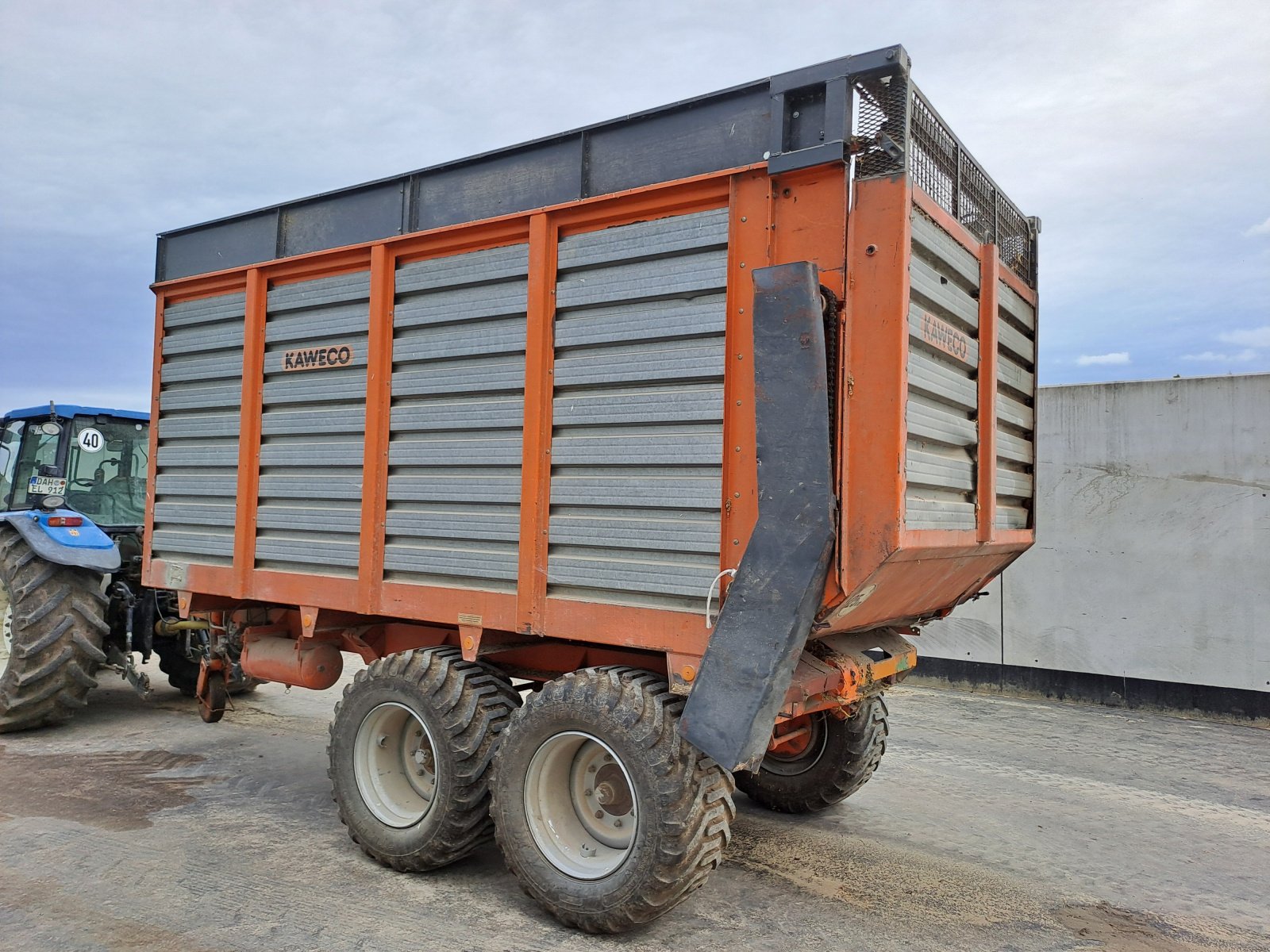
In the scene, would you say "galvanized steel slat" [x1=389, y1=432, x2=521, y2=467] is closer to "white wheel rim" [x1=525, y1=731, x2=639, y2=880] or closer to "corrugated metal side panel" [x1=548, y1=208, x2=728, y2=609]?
"corrugated metal side panel" [x1=548, y1=208, x2=728, y2=609]

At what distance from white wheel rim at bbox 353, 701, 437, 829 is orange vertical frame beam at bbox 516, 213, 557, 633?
0.93m

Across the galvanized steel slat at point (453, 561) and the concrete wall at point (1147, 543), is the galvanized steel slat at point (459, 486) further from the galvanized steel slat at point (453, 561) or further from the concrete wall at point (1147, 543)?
the concrete wall at point (1147, 543)

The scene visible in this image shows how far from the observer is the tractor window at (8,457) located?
7395 millimetres

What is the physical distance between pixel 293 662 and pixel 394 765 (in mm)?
1043

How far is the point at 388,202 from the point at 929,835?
4.34 m

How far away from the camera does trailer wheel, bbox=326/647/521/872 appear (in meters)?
3.90

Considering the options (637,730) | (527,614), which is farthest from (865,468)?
(527,614)

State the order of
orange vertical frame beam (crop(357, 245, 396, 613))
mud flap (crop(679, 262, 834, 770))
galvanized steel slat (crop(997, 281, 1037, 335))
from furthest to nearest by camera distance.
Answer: orange vertical frame beam (crop(357, 245, 396, 613))
galvanized steel slat (crop(997, 281, 1037, 335))
mud flap (crop(679, 262, 834, 770))

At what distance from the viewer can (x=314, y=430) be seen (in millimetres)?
A: 4688

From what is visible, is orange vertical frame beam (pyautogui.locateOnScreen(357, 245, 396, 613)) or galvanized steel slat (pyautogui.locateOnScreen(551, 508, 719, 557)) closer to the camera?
galvanized steel slat (pyautogui.locateOnScreen(551, 508, 719, 557))

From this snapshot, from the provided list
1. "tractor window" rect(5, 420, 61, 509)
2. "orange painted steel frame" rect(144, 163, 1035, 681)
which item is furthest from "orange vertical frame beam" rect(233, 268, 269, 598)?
"tractor window" rect(5, 420, 61, 509)

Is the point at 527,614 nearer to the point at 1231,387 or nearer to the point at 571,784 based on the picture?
the point at 571,784

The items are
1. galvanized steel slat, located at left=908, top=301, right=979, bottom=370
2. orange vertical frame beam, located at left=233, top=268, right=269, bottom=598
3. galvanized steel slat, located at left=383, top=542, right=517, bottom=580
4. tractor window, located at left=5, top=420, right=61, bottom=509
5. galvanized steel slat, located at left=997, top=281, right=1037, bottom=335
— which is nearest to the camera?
galvanized steel slat, located at left=908, top=301, right=979, bottom=370

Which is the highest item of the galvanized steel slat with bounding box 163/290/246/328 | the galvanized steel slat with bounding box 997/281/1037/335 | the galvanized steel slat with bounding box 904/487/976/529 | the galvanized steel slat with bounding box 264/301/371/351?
the galvanized steel slat with bounding box 163/290/246/328
